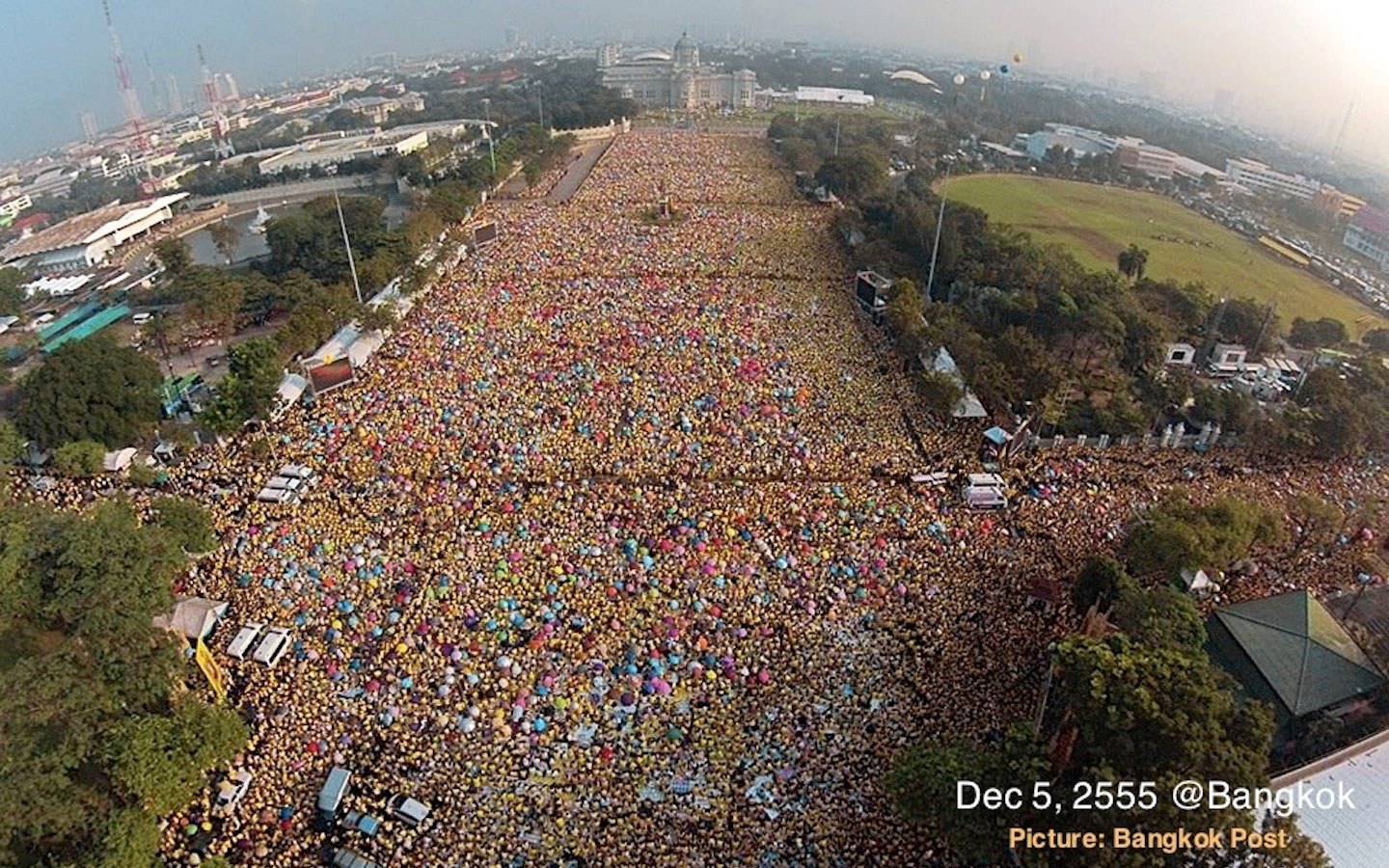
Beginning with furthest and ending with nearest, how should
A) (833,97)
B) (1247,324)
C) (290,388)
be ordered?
(833,97), (1247,324), (290,388)

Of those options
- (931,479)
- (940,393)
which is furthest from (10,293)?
(931,479)

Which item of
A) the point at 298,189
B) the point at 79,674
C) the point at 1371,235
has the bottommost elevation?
the point at 1371,235

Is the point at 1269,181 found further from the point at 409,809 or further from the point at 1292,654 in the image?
the point at 409,809

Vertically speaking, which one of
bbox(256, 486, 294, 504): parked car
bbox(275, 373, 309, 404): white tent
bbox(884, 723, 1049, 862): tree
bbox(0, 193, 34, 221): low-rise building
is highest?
bbox(884, 723, 1049, 862): tree

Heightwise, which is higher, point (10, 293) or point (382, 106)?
point (382, 106)

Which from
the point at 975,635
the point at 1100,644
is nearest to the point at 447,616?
the point at 975,635

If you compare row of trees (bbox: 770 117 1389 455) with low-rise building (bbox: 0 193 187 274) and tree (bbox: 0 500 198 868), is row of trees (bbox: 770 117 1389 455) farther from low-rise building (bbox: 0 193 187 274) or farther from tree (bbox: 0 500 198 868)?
low-rise building (bbox: 0 193 187 274)

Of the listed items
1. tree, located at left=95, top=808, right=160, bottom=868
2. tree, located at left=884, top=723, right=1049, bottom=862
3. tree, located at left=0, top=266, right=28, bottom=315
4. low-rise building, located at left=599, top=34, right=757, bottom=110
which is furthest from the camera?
low-rise building, located at left=599, top=34, right=757, bottom=110

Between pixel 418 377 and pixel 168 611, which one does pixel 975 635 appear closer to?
pixel 168 611

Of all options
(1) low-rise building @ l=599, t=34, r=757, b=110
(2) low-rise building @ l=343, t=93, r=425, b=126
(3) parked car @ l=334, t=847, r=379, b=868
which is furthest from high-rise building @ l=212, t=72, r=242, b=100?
(3) parked car @ l=334, t=847, r=379, b=868
